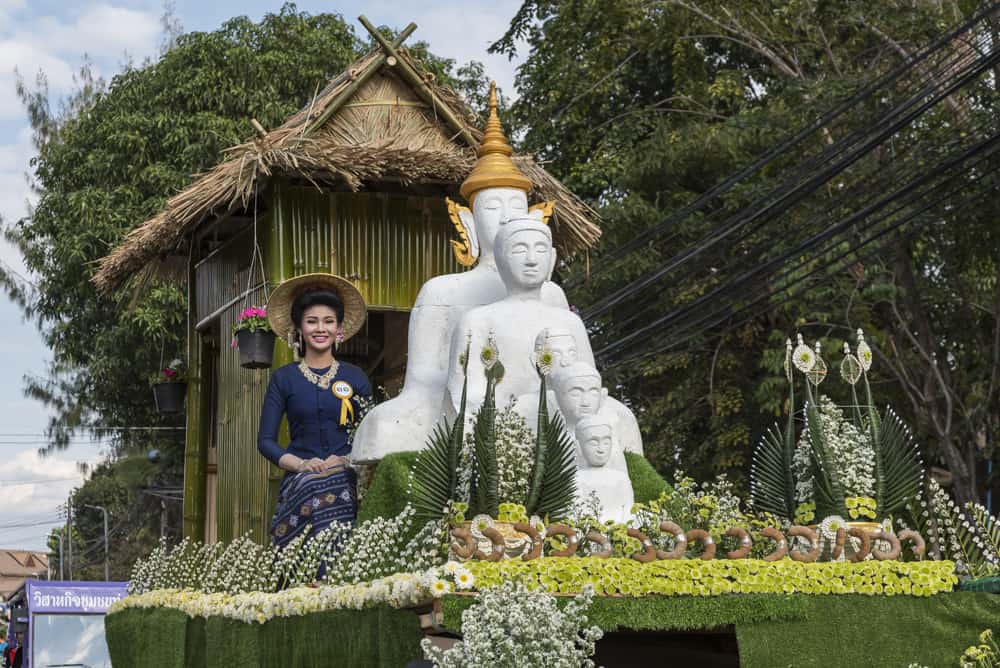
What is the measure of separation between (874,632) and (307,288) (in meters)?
4.04

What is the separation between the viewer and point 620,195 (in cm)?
1873

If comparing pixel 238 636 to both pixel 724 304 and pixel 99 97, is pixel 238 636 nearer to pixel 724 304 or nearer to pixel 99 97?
pixel 724 304

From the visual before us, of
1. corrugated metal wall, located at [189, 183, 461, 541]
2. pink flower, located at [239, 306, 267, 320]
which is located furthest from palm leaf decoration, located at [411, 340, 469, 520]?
corrugated metal wall, located at [189, 183, 461, 541]

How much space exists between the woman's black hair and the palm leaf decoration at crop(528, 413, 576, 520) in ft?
8.35

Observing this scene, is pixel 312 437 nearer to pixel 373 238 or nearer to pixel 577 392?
pixel 577 392

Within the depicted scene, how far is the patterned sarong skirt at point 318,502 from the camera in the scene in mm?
8023

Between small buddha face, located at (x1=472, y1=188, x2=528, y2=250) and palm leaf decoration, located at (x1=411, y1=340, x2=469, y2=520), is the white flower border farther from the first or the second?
small buddha face, located at (x1=472, y1=188, x2=528, y2=250)

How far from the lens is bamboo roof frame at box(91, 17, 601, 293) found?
9.94 metres

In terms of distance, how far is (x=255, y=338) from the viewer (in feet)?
31.6

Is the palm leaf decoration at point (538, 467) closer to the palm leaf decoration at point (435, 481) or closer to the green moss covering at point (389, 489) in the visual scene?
the palm leaf decoration at point (435, 481)

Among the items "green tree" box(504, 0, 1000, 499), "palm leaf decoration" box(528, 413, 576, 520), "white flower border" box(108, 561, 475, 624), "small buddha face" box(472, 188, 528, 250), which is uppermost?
"green tree" box(504, 0, 1000, 499)

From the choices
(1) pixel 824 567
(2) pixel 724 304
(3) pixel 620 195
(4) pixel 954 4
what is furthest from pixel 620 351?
(1) pixel 824 567

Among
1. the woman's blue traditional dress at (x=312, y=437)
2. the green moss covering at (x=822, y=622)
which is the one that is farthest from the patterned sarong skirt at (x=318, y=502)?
the green moss covering at (x=822, y=622)

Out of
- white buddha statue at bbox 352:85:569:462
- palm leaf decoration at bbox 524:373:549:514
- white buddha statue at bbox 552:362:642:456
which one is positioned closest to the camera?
palm leaf decoration at bbox 524:373:549:514
